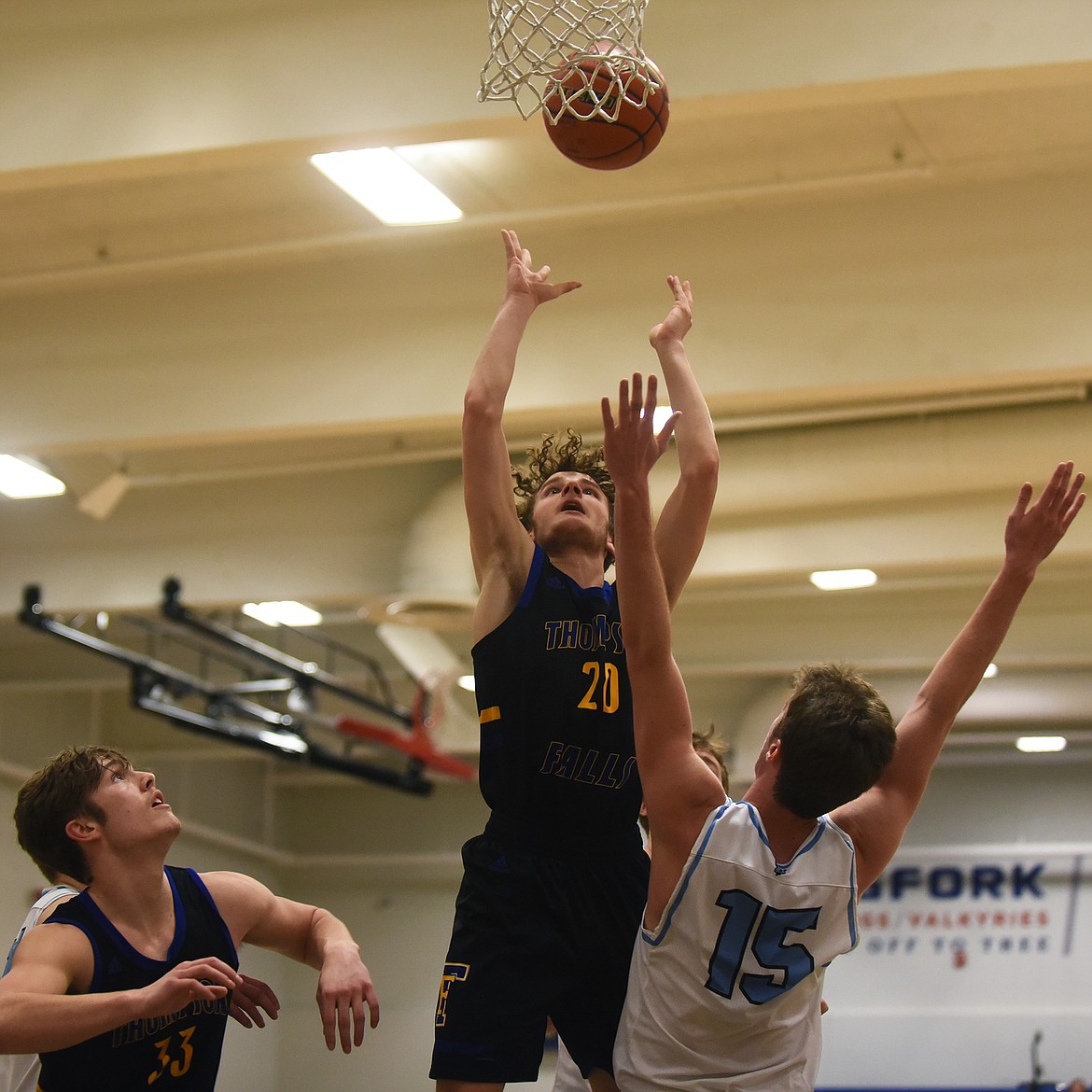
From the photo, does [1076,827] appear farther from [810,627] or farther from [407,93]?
[407,93]

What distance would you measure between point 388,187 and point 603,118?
3.00 metres

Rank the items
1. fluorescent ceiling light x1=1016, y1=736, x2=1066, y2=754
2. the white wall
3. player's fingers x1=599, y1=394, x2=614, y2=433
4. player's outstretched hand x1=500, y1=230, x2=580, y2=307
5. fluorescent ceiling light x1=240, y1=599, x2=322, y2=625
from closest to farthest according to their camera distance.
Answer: player's fingers x1=599, y1=394, x2=614, y2=433, player's outstretched hand x1=500, y1=230, x2=580, y2=307, fluorescent ceiling light x1=240, y1=599, x2=322, y2=625, fluorescent ceiling light x1=1016, y1=736, x2=1066, y2=754, the white wall

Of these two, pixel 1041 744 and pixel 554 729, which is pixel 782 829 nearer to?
pixel 554 729

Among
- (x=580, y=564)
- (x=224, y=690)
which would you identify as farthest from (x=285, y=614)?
(x=580, y=564)

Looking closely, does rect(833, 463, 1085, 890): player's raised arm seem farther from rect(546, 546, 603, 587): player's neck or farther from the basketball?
the basketball

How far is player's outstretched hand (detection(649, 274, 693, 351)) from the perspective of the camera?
154 inches

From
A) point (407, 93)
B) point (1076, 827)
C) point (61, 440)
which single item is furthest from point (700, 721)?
point (407, 93)

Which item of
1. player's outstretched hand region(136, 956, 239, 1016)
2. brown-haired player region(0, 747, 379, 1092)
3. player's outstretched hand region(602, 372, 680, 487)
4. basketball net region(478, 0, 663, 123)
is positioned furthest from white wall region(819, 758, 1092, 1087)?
player's outstretched hand region(602, 372, 680, 487)

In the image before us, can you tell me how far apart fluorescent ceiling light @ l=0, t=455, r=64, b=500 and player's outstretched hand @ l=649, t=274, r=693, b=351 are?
5.67 metres

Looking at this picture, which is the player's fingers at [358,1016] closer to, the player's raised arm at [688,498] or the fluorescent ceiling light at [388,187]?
the player's raised arm at [688,498]

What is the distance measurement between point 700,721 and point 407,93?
35.5 ft

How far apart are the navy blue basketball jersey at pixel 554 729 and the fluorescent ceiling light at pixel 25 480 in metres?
5.99

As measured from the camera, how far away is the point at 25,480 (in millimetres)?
9078

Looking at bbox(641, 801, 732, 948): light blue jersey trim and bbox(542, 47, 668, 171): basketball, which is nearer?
bbox(641, 801, 732, 948): light blue jersey trim
